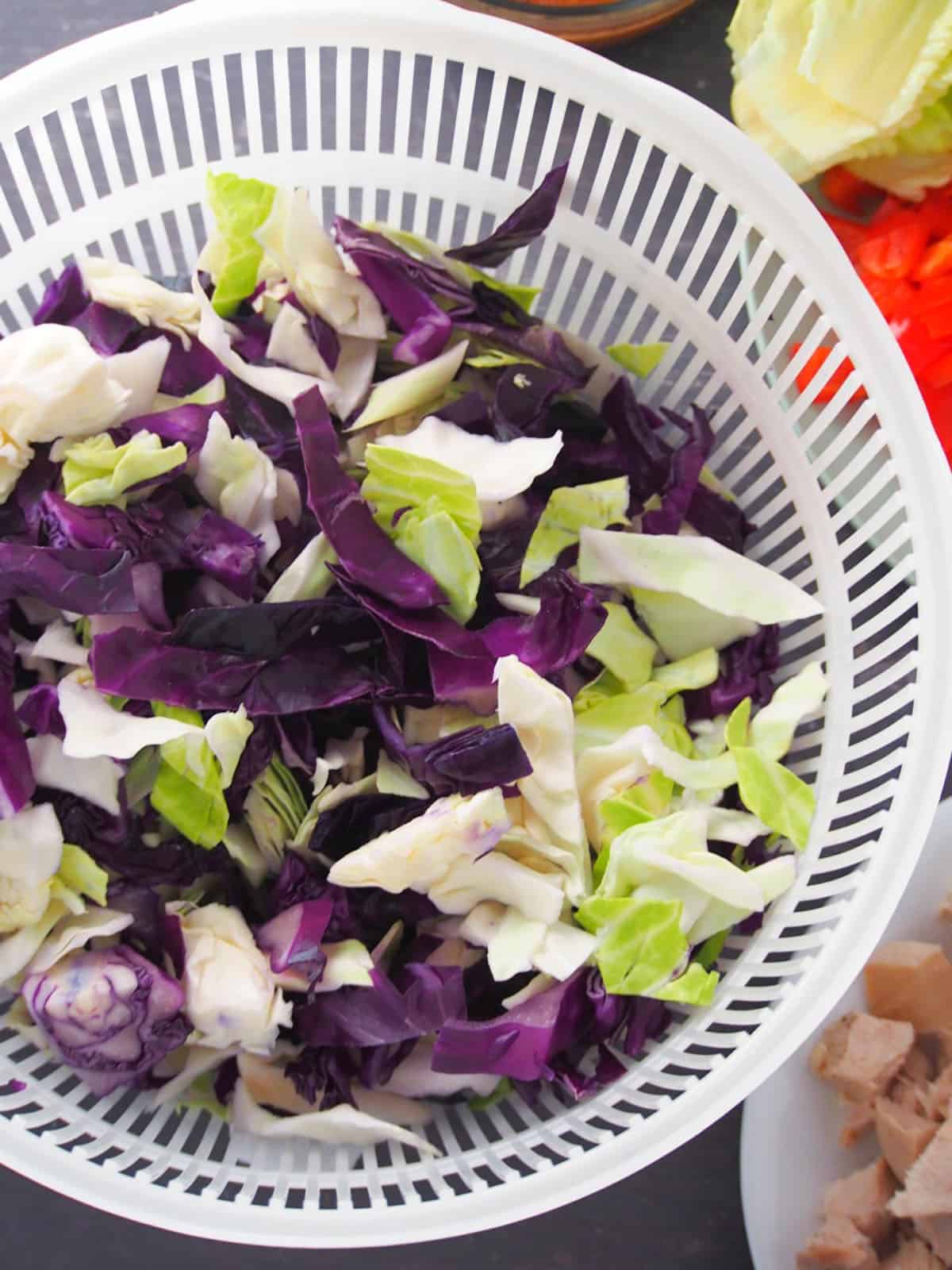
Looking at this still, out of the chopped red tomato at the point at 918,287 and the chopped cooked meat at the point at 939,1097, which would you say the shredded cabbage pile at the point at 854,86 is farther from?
the chopped cooked meat at the point at 939,1097

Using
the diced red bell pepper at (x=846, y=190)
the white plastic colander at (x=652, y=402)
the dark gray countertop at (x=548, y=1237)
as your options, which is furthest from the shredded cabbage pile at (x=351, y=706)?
the diced red bell pepper at (x=846, y=190)

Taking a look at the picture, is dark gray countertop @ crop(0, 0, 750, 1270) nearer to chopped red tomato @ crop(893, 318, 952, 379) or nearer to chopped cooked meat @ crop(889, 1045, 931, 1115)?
chopped cooked meat @ crop(889, 1045, 931, 1115)

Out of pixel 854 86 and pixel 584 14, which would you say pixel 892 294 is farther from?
pixel 584 14

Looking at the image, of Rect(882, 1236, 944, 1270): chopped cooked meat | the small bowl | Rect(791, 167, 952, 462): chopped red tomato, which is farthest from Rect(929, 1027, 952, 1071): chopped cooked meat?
the small bowl

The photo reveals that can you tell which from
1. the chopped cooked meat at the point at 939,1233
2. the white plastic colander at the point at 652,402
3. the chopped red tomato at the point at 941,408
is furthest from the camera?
the chopped red tomato at the point at 941,408

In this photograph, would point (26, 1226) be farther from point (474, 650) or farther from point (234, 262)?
point (234, 262)

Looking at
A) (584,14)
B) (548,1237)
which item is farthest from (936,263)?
(548,1237)

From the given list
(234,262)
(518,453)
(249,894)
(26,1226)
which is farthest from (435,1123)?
(234,262)
